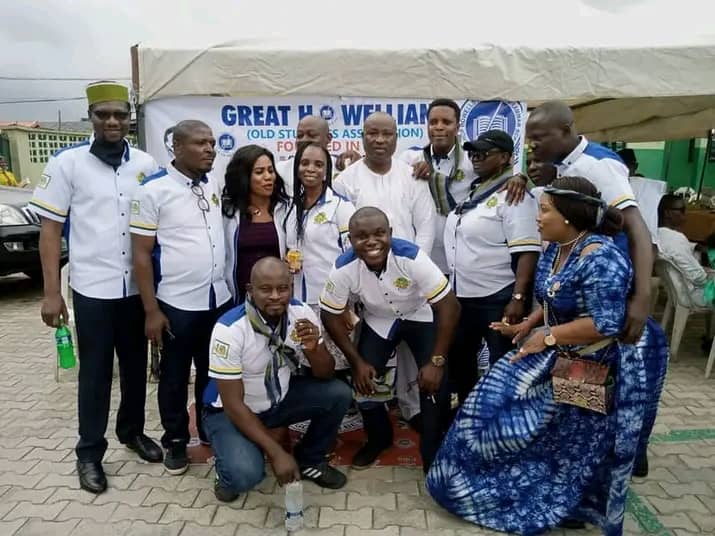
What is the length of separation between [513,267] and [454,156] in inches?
31.1

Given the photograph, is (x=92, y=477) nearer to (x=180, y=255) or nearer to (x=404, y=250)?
(x=180, y=255)

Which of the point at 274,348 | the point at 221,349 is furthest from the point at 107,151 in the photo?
the point at 274,348

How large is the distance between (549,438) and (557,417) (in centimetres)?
11

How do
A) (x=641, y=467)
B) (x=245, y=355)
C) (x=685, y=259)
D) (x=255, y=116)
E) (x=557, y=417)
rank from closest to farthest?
(x=557, y=417) < (x=245, y=355) < (x=641, y=467) < (x=255, y=116) < (x=685, y=259)

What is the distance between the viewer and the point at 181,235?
276 centimetres

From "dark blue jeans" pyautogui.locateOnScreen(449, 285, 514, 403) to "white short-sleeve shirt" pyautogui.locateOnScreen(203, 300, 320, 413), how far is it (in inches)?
31.9

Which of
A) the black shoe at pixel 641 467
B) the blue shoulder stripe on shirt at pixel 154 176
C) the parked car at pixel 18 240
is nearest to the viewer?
the blue shoulder stripe on shirt at pixel 154 176

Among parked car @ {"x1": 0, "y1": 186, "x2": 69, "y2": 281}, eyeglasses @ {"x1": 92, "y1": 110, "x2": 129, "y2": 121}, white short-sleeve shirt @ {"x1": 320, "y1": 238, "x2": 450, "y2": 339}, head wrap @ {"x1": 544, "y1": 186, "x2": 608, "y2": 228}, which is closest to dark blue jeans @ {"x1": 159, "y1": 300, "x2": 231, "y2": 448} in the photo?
white short-sleeve shirt @ {"x1": 320, "y1": 238, "x2": 450, "y2": 339}

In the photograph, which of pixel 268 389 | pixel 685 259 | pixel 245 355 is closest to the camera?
pixel 245 355

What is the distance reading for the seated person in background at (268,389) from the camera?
2539 millimetres

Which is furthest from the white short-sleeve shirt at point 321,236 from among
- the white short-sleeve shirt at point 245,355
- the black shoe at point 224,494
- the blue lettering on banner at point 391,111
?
the blue lettering on banner at point 391,111

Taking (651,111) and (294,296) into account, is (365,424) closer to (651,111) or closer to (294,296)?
(294,296)

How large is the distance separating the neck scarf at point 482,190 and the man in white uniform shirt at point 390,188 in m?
0.30

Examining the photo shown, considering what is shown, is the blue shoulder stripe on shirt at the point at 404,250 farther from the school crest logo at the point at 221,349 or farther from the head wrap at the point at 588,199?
the school crest logo at the point at 221,349
